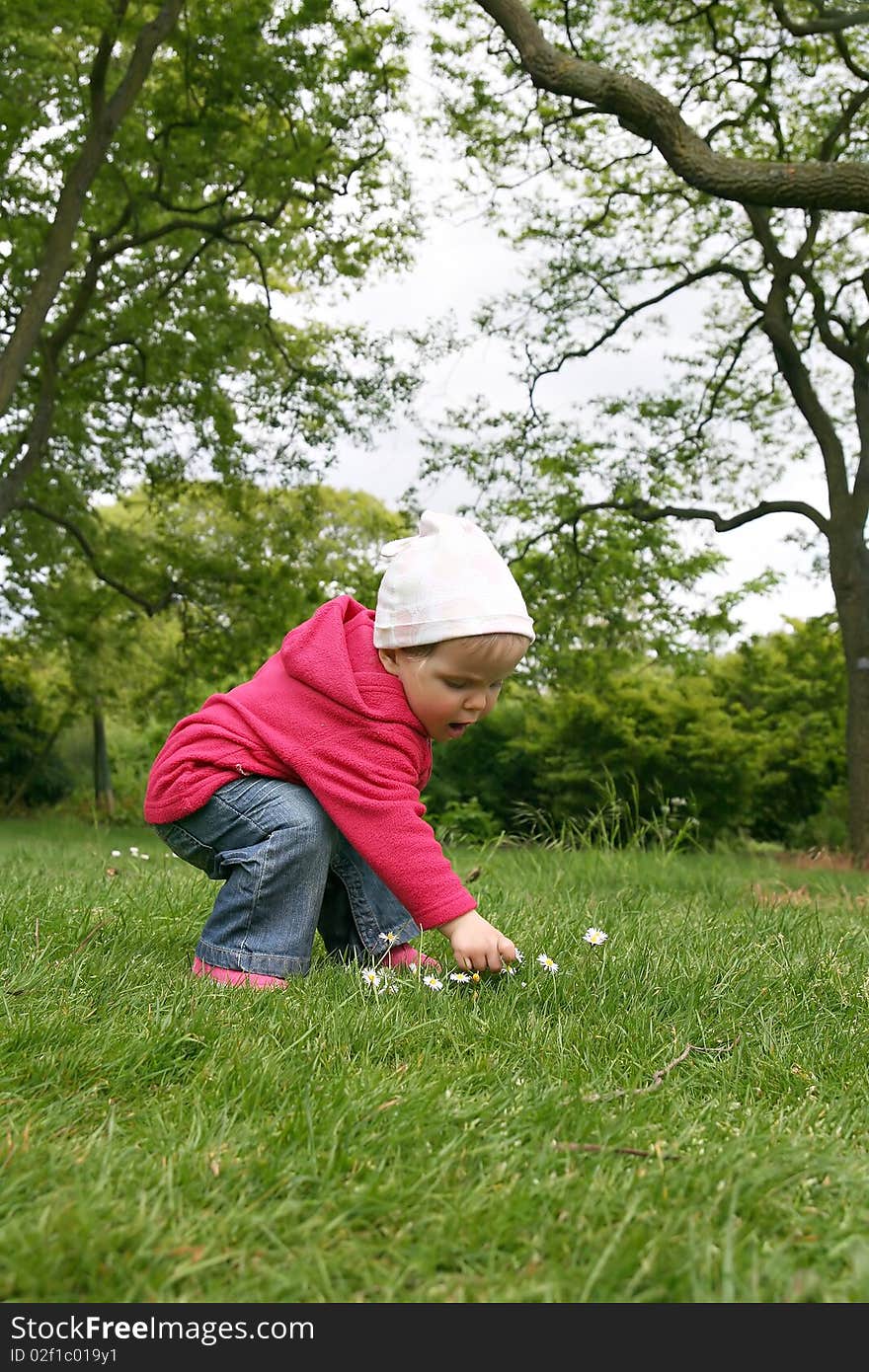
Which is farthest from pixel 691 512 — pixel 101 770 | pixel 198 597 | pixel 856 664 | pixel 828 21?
pixel 101 770

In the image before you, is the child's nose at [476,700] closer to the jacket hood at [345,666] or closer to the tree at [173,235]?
the jacket hood at [345,666]

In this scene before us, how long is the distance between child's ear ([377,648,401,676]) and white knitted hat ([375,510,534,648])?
0.03 m

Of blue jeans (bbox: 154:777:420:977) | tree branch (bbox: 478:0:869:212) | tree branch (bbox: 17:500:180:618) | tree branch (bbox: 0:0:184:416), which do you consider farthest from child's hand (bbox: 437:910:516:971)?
tree branch (bbox: 17:500:180:618)

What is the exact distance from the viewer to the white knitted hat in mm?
2662

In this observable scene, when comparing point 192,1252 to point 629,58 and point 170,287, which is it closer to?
point 629,58

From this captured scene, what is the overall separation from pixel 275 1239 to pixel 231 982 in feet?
4.28

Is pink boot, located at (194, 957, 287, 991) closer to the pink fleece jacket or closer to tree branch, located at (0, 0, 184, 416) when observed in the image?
the pink fleece jacket

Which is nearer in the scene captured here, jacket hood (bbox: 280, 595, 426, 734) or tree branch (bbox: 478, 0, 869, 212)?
jacket hood (bbox: 280, 595, 426, 734)

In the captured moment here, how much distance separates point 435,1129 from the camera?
5.56ft

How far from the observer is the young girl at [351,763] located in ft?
8.77

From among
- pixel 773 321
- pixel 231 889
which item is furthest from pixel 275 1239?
pixel 773 321

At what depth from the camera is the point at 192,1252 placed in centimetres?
129

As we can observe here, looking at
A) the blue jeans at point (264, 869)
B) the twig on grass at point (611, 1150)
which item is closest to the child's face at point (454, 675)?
the blue jeans at point (264, 869)

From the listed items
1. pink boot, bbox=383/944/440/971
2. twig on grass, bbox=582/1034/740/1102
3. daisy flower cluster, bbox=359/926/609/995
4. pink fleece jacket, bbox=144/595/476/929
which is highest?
pink fleece jacket, bbox=144/595/476/929
